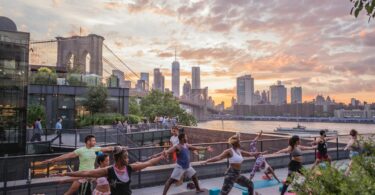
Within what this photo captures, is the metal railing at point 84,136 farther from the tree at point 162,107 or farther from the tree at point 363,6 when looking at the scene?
the tree at point 162,107

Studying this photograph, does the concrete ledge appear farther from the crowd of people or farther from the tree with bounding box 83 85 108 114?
the tree with bounding box 83 85 108 114

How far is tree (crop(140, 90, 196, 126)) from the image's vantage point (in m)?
51.9

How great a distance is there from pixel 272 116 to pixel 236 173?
17155cm

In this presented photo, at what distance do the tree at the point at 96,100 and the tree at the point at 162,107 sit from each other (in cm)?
1325

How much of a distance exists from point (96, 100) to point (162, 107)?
16638mm

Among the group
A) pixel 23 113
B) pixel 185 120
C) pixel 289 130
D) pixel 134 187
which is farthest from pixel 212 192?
pixel 289 130

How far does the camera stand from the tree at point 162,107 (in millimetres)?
51909

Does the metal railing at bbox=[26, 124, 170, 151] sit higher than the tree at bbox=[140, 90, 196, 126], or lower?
lower

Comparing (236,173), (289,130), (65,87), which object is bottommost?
(289,130)

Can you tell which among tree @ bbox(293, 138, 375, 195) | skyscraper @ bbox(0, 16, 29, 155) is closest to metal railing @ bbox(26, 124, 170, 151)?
skyscraper @ bbox(0, 16, 29, 155)

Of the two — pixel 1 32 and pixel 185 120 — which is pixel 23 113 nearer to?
pixel 1 32

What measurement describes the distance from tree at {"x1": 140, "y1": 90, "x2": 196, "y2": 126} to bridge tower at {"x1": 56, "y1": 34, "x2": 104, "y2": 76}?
34781 millimetres

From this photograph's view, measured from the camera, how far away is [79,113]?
39.8 meters

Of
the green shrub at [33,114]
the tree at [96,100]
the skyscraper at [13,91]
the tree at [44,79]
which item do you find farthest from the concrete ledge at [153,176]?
the tree at [44,79]
